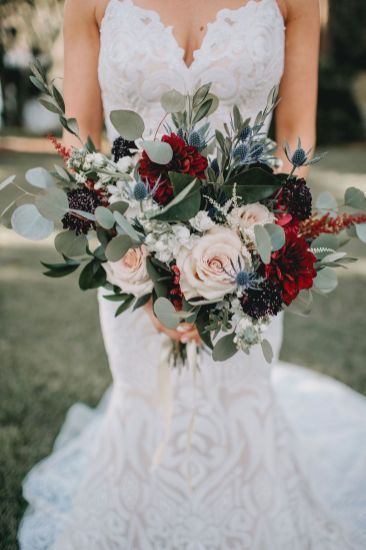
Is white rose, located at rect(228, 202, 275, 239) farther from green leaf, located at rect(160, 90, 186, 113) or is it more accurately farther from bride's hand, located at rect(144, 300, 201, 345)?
bride's hand, located at rect(144, 300, 201, 345)

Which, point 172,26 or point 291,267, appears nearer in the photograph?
point 291,267

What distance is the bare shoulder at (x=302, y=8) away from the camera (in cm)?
206

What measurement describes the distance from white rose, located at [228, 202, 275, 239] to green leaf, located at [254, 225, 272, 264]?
12 cm

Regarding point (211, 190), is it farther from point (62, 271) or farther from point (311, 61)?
point (311, 61)

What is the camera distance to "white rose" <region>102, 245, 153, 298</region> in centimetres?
152

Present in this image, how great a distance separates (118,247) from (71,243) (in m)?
0.18

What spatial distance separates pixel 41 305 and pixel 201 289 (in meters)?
3.78

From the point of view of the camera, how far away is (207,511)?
2.25 metres

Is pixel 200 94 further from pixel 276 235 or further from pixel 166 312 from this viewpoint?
pixel 166 312

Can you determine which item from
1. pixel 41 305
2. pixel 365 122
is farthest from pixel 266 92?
pixel 365 122

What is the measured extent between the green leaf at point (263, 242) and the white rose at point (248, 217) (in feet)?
0.41

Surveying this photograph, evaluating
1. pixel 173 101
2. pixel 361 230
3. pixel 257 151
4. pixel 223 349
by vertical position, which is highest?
pixel 173 101

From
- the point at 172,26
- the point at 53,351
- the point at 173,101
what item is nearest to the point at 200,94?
the point at 173,101

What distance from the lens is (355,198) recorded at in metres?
1.58
